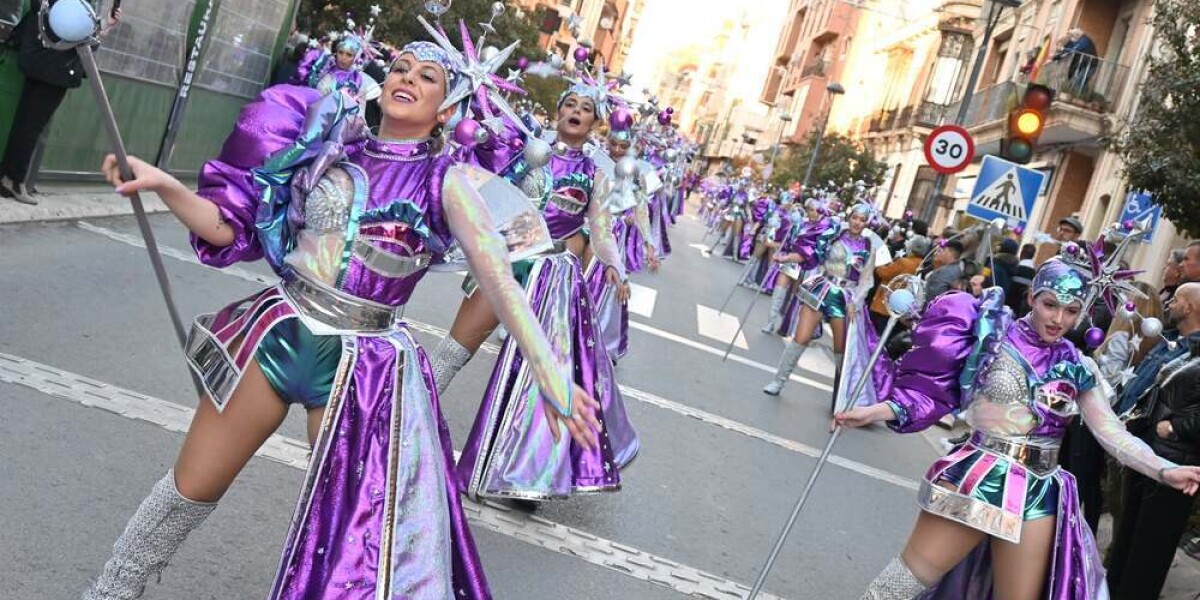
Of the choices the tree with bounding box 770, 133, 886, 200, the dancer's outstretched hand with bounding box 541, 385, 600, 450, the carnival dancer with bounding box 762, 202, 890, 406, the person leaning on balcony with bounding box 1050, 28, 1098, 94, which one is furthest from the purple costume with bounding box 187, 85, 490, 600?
the tree with bounding box 770, 133, 886, 200

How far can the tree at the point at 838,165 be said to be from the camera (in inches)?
1740

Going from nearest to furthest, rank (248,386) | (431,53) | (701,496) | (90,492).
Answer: (248,386)
(431,53)
(90,492)
(701,496)

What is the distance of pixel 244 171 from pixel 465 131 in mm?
787

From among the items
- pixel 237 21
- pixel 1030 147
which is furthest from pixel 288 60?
pixel 1030 147

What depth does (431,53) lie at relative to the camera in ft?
12.3

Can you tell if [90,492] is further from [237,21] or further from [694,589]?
[237,21]

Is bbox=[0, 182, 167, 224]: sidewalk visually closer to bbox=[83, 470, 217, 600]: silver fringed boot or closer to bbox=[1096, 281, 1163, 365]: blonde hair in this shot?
bbox=[83, 470, 217, 600]: silver fringed boot

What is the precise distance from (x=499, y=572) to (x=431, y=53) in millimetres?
2172

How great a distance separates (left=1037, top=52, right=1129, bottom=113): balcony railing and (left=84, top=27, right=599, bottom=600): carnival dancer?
23842 millimetres

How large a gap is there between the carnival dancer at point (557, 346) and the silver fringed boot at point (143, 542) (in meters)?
2.45

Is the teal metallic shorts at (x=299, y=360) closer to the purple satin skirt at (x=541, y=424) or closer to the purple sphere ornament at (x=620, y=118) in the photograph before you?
the purple satin skirt at (x=541, y=424)

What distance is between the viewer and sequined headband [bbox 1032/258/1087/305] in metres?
4.80

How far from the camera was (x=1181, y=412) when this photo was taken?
654cm

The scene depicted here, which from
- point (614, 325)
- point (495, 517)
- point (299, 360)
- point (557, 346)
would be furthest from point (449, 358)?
point (614, 325)
